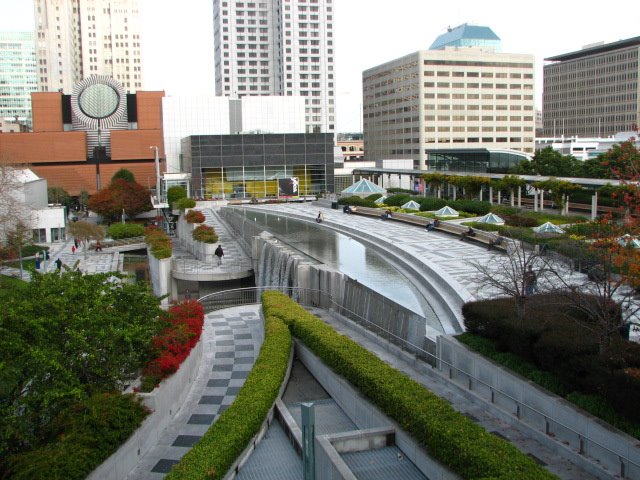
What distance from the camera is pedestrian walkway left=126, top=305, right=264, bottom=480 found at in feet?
40.0

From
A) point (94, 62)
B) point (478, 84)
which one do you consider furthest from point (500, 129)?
point (94, 62)

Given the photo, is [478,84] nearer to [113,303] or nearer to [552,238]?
[552,238]

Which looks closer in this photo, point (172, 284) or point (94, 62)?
point (172, 284)

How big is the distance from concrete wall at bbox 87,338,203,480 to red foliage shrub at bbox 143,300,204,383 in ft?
0.69

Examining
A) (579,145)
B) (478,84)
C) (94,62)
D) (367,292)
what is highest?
(94,62)

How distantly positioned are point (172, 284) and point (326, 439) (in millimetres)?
27611

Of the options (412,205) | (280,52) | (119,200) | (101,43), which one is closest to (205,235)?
(412,205)

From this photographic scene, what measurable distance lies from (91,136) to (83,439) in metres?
87.4

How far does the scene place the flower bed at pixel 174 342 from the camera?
13586 mm

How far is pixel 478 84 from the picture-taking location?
355 feet

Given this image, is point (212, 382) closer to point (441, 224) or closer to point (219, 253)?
point (219, 253)

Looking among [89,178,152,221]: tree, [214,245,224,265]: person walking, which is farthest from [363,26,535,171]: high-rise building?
[214,245,224,265]: person walking

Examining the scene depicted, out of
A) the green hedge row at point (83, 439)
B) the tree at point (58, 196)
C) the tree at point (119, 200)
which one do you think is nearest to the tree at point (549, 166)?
the tree at point (119, 200)

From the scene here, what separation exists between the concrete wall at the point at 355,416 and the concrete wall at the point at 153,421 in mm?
2809
